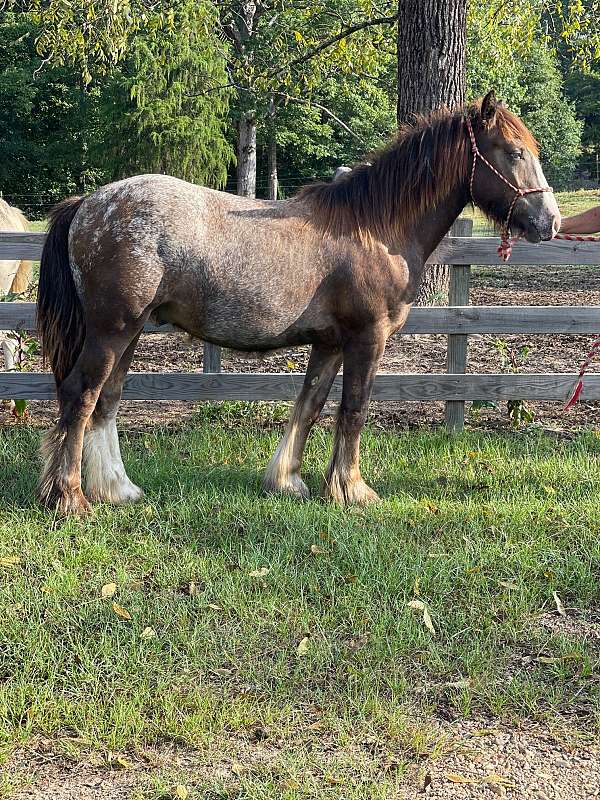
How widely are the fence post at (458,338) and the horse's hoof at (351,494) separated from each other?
5.10 ft

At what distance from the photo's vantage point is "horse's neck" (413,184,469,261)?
16.1 ft

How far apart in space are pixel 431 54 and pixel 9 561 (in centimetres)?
565

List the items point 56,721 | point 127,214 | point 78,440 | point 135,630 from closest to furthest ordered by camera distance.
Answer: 1. point 56,721
2. point 135,630
3. point 127,214
4. point 78,440

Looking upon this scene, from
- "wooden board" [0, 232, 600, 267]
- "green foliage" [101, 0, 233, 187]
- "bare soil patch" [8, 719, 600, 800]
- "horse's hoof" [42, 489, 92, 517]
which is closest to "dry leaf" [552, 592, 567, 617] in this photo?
"bare soil patch" [8, 719, 600, 800]

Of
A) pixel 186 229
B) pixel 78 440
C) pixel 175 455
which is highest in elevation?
pixel 186 229

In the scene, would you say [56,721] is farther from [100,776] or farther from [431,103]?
[431,103]

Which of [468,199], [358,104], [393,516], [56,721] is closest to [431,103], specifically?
[468,199]

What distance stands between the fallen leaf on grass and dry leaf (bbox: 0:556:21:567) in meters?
1.98

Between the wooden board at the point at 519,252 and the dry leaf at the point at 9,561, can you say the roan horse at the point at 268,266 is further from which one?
the wooden board at the point at 519,252

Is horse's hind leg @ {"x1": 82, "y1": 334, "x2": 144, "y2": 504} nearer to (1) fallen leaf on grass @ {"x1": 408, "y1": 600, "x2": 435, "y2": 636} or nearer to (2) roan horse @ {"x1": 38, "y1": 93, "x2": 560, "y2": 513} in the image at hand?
(2) roan horse @ {"x1": 38, "y1": 93, "x2": 560, "y2": 513}

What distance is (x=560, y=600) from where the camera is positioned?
3904mm

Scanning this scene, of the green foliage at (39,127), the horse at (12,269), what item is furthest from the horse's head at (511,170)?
the green foliage at (39,127)

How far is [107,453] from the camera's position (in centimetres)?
490

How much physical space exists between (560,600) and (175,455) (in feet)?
9.43
